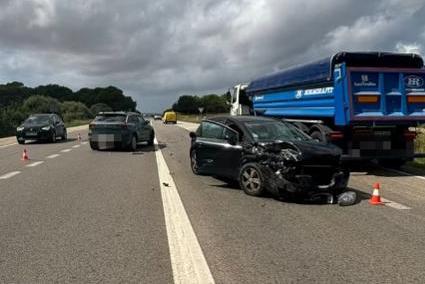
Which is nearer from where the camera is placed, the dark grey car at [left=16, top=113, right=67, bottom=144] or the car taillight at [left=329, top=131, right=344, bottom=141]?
the car taillight at [left=329, top=131, right=344, bottom=141]

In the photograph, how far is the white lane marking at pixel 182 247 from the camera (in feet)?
16.3

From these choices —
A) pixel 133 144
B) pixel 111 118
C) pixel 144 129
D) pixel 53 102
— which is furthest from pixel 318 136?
pixel 53 102

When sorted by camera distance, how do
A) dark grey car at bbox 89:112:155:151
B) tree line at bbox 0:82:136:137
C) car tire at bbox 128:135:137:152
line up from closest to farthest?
dark grey car at bbox 89:112:155:151
car tire at bbox 128:135:137:152
tree line at bbox 0:82:136:137

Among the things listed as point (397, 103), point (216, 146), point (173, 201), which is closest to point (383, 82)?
point (397, 103)

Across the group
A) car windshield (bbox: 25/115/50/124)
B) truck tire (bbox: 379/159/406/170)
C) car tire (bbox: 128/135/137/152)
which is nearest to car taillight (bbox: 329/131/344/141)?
truck tire (bbox: 379/159/406/170)

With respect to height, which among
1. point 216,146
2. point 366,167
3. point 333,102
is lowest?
point 366,167

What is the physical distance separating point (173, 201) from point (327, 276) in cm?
443

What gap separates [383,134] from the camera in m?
13.2

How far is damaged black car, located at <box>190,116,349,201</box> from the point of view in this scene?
888 centimetres

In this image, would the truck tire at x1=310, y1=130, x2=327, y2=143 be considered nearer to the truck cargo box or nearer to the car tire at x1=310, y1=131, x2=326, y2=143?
the car tire at x1=310, y1=131, x2=326, y2=143

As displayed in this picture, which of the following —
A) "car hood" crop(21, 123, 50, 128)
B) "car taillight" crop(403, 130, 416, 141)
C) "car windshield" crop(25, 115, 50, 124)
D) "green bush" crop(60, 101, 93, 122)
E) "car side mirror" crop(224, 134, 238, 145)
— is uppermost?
"green bush" crop(60, 101, 93, 122)

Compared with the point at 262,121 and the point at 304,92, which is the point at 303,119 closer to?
the point at 304,92

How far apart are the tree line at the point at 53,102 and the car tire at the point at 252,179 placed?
3362 cm

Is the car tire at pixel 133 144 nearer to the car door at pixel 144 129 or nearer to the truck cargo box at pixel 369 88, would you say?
the car door at pixel 144 129
